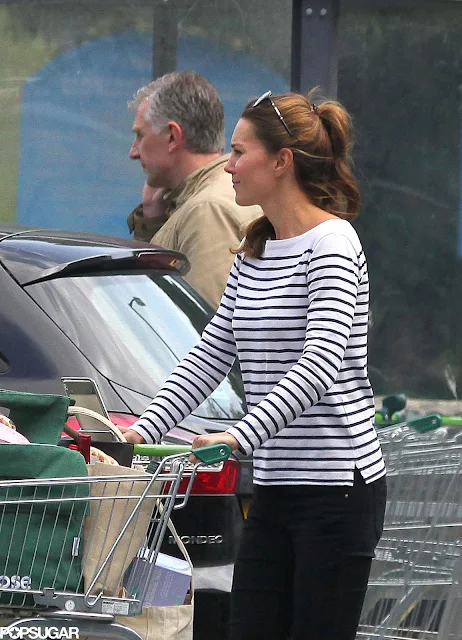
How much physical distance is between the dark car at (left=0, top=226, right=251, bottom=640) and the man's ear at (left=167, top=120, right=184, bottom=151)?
1330 millimetres

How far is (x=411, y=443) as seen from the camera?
4.64 m

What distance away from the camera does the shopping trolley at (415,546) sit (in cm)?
463

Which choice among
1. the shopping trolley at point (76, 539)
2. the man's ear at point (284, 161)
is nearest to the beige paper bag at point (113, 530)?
the shopping trolley at point (76, 539)

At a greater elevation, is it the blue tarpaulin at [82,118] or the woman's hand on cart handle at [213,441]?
the woman's hand on cart handle at [213,441]

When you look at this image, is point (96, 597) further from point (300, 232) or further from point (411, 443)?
point (411, 443)

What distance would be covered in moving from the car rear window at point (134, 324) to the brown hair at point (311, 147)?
0.83m

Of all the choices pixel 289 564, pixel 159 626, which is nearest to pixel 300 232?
pixel 289 564

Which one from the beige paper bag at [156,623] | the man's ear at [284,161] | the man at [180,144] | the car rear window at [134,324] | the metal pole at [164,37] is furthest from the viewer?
the metal pole at [164,37]

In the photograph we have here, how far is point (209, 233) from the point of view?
5.50m

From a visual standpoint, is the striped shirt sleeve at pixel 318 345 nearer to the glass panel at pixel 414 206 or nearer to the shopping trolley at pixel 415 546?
the shopping trolley at pixel 415 546

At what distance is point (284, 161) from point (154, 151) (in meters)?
2.57

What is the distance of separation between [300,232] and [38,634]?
1.27m

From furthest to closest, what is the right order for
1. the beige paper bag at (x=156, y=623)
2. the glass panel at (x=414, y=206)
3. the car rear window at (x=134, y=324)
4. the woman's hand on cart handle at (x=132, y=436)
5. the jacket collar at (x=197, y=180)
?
the glass panel at (x=414, y=206) < the jacket collar at (x=197, y=180) < the car rear window at (x=134, y=324) < the woman's hand on cart handle at (x=132, y=436) < the beige paper bag at (x=156, y=623)

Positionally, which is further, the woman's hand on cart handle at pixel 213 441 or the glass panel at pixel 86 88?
the glass panel at pixel 86 88
